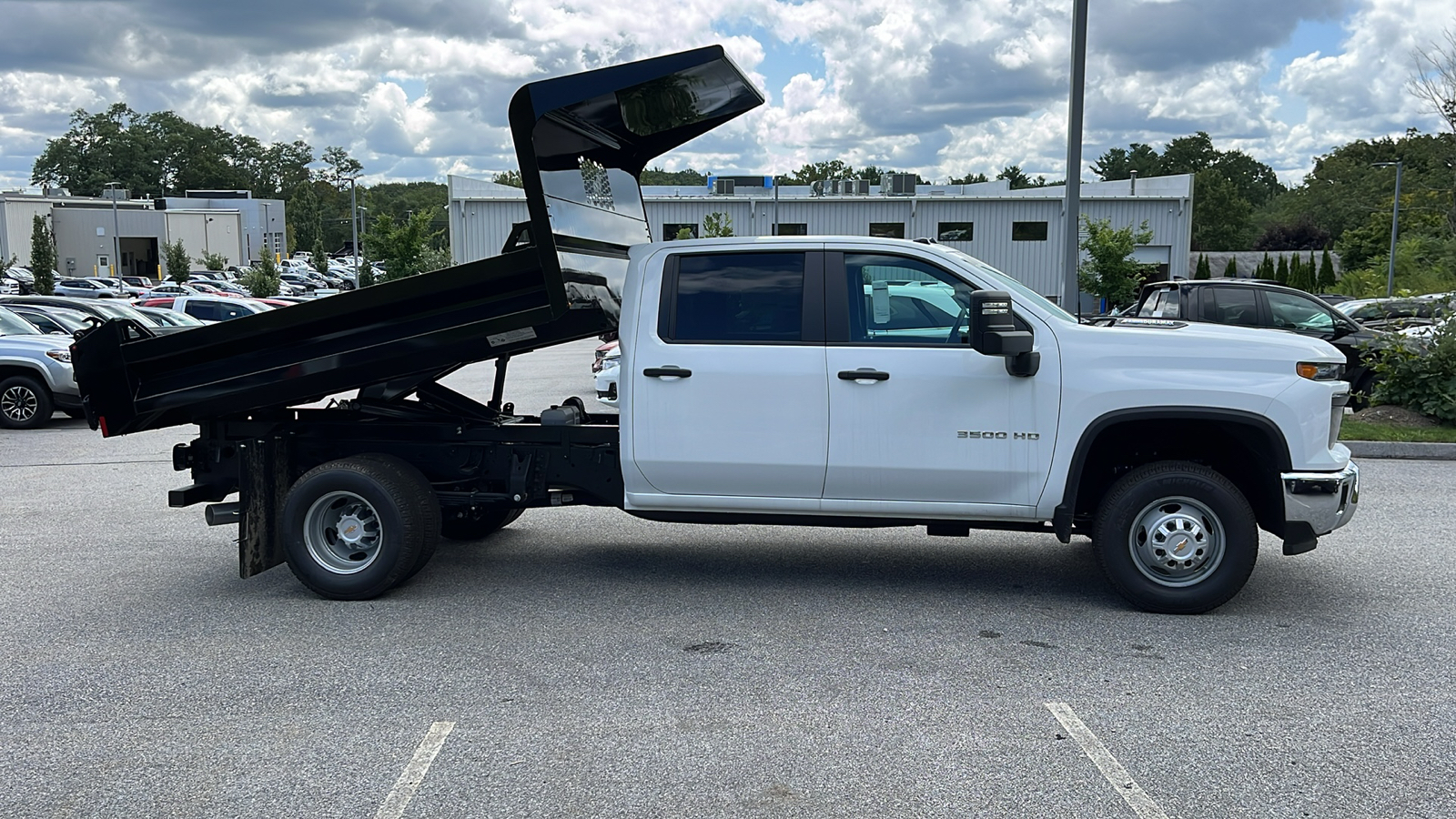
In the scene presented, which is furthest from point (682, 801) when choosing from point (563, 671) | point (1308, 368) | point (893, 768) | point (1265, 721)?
point (1308, 368)

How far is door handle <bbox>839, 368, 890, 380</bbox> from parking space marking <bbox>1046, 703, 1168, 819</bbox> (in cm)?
200

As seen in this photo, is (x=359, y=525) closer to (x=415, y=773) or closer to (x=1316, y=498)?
(x=415, y=773)

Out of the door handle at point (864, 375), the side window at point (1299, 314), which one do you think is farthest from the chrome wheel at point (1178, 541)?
the side window at point (1299, 314)

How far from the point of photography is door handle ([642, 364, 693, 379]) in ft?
21.4

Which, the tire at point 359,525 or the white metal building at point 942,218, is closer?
the tire at point 359,525

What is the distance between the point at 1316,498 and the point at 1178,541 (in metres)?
0.73

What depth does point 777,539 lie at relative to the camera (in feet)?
27.3

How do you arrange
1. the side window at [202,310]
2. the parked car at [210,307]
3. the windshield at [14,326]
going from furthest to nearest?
the side window at [202,310] < the parked car at [210,307] < the windshield at [14,326]

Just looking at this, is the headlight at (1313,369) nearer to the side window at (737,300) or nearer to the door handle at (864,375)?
the door handle at (864,375)

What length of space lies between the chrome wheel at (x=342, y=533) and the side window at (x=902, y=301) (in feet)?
9.69

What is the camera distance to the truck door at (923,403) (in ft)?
20.8

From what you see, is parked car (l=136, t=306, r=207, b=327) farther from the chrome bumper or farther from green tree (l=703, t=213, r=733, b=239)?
the chrome bumper

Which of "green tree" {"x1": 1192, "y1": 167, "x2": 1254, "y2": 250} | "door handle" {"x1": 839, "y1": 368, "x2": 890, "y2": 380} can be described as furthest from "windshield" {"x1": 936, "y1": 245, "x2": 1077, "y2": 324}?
"green tree" {"x1": 1192, "y1": 167, "x2": 1254, "y2": 250}

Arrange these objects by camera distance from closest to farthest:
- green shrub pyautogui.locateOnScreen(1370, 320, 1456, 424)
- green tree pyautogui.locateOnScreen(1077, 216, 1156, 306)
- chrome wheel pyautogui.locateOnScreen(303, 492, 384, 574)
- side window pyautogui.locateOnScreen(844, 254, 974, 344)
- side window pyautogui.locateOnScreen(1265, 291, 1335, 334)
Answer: side window pyautogui.locateOnScreen(844, 254, 974, 344)
chrome wheel pyautogui.locateOnScreen(303, 492, 384, 574)
green shrub pyautogui.locateOnScreen(1370, 320, 1456, 424)
side window pyautogui.locateOnScreen(1265, 291, 1335, 334)
green tree pyautogui.locateOnScreen(1077, 216, 1156, 306)
